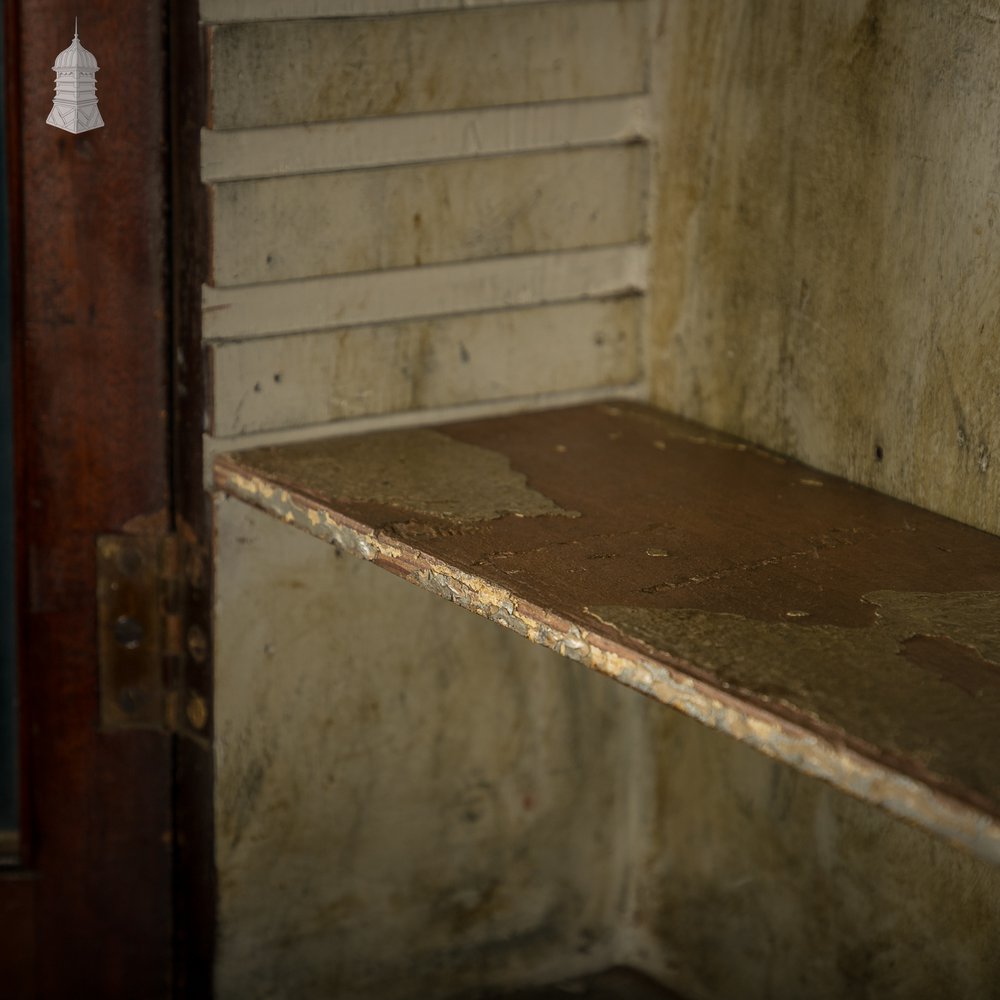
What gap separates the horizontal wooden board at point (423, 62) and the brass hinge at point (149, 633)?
1.70 ft

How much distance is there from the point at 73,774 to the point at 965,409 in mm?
1142

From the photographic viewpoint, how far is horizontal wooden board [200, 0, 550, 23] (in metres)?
1.75

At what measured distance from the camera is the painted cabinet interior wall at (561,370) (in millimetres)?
1763

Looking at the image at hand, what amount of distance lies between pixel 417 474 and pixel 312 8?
1.76 ft

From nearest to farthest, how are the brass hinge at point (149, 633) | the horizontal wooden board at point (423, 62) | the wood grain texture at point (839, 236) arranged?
the wood grain texture at point (839, 236) < the horizontal wooden board at point (423, 62) < the brass hinge at point (149, 633)

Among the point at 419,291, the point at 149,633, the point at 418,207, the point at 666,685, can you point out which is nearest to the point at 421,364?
the point at 419,291

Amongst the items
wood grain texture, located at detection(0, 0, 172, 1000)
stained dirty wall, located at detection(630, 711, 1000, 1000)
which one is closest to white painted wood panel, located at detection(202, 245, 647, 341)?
wood grain texture, located at detection(0, 0, 172, 1000)

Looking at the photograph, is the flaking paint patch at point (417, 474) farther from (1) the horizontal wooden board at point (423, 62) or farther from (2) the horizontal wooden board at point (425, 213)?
(1) the horizontal wooden board at point (423, 62)

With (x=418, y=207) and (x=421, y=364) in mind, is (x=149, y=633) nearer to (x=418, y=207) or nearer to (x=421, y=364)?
(x=421, y=364)

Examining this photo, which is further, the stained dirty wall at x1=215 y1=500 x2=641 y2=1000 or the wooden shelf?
the stained dirty wall at x1=215 y1=500 x2=641 y2=1000

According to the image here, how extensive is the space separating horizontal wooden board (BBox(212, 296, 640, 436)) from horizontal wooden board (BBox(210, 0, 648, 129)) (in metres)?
0.27

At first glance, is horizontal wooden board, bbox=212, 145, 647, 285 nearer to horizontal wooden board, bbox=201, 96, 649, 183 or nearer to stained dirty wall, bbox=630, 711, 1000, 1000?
horizontal wooden board, bbox=201, 96, 649, 183

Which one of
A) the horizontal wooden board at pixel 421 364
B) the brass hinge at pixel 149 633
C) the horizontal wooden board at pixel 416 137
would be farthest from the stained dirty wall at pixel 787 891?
the horizontal wooden board at pixel 416 137

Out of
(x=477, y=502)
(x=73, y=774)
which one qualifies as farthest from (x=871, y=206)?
(x=73, y=774)
